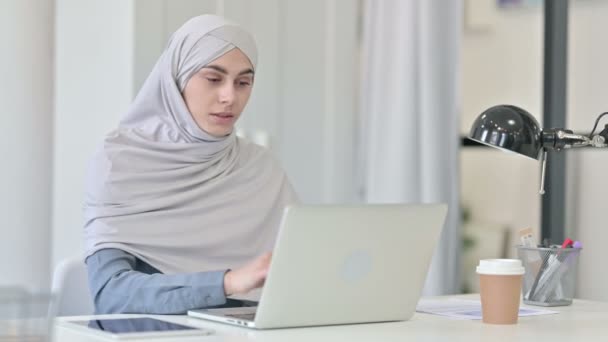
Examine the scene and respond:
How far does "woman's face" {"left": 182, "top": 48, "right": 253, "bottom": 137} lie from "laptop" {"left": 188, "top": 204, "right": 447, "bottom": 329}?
68 centimetres

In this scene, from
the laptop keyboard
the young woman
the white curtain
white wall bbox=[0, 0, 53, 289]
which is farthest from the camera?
the white curtain

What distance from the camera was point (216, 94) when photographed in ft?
7.91

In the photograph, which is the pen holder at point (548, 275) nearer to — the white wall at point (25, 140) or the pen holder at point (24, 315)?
the white wall at point (25, 140)

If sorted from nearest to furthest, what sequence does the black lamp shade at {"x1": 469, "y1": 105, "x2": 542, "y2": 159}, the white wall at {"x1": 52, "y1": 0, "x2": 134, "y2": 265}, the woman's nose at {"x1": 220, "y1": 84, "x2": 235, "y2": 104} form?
the black lamp shade at {"x1": 469, "y1": 105, "x2": 542, "y2": 159} < the woman's nose at {"x1": 220, "y1": 84, "x2": 235, "y2": 104} < the white wall at {"x1": 52, "y1": 0, "x2": 134, "y2": 265}

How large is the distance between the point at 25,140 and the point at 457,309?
1.21 m

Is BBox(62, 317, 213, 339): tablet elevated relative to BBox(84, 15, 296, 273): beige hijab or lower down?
lower down

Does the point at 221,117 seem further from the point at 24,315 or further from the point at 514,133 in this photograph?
the point at 24,315

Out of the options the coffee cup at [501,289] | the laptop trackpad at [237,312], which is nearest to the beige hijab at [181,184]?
the laptop trackpad at [237,312]

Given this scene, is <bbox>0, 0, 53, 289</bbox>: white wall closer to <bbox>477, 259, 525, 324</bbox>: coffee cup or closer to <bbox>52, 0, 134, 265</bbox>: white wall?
<bbox>52, 0, 134, 265</bbox>: white wall

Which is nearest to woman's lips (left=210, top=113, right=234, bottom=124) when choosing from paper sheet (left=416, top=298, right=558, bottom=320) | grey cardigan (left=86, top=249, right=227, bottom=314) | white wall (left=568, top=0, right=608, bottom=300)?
grey cardigan (left=86, top=249, right=227, bottom=314)

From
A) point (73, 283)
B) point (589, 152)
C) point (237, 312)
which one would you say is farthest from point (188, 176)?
point (589, 152)

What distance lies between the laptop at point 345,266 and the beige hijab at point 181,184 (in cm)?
50

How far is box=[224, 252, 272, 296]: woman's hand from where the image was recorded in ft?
5.69

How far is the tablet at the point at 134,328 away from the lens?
5.06 feet
